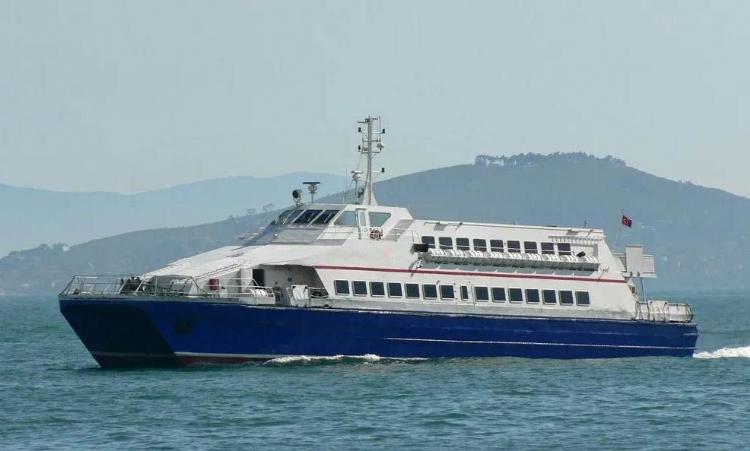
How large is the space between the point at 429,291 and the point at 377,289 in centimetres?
186

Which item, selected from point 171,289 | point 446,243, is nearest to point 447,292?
point 446,243

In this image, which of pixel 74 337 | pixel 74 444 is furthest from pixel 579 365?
pixel 74 337

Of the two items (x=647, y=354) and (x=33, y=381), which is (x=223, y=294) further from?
(x=647, y=354)

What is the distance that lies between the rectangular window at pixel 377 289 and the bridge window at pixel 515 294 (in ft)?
15.3

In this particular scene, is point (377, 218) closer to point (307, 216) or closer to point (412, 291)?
point (307, 216)

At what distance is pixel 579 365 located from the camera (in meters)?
48.7

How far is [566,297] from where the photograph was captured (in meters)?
50.9

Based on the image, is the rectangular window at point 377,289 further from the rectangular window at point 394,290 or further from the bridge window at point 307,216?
the bridge window at point 307,216

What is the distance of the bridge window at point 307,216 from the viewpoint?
161 feet

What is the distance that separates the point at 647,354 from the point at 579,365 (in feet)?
14.2

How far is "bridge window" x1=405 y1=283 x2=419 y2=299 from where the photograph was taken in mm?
47938

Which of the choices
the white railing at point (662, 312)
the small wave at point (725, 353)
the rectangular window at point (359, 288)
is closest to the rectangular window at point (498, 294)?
the rectangular window at point (359, 288)

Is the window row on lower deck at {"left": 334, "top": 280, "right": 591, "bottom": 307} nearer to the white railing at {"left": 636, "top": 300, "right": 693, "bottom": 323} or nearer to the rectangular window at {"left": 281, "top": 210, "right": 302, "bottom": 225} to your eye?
the white railing at {"left": 636, "top": 300, "right": 693, "bottom": 323}

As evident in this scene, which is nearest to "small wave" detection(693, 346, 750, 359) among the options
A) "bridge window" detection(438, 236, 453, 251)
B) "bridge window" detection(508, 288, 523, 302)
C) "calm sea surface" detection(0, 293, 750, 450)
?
"calm sea surface" detection(0, 293, 750, 450)
